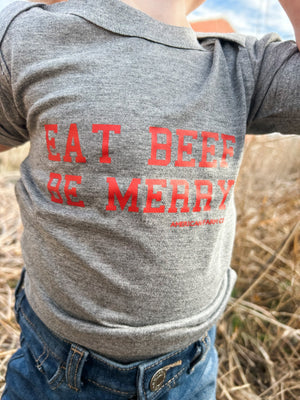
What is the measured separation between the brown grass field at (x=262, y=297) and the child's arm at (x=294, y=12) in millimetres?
439

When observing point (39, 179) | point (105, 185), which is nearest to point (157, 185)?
point (105, 185)

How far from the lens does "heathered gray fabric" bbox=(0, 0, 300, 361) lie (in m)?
0.51

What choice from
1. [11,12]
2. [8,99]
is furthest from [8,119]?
[11,12]

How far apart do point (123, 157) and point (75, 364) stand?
339 mm

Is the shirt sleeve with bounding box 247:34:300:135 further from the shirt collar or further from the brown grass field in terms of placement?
the brown grass field

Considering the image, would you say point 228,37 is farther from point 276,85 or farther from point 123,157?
point 123,157

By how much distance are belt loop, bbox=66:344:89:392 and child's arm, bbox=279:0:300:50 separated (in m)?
0.61

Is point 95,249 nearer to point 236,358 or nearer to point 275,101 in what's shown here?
point 275,101

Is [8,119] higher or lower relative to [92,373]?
higher

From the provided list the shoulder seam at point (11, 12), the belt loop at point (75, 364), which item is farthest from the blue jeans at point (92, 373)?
the shoulder seam at point (11, 12)

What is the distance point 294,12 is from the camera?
1.88 feet

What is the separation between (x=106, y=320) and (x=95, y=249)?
11cm

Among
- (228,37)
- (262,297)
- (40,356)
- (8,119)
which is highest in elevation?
(228,37)

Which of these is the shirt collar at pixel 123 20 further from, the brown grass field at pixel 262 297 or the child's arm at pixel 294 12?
the brown grass field at pixel 262 297
